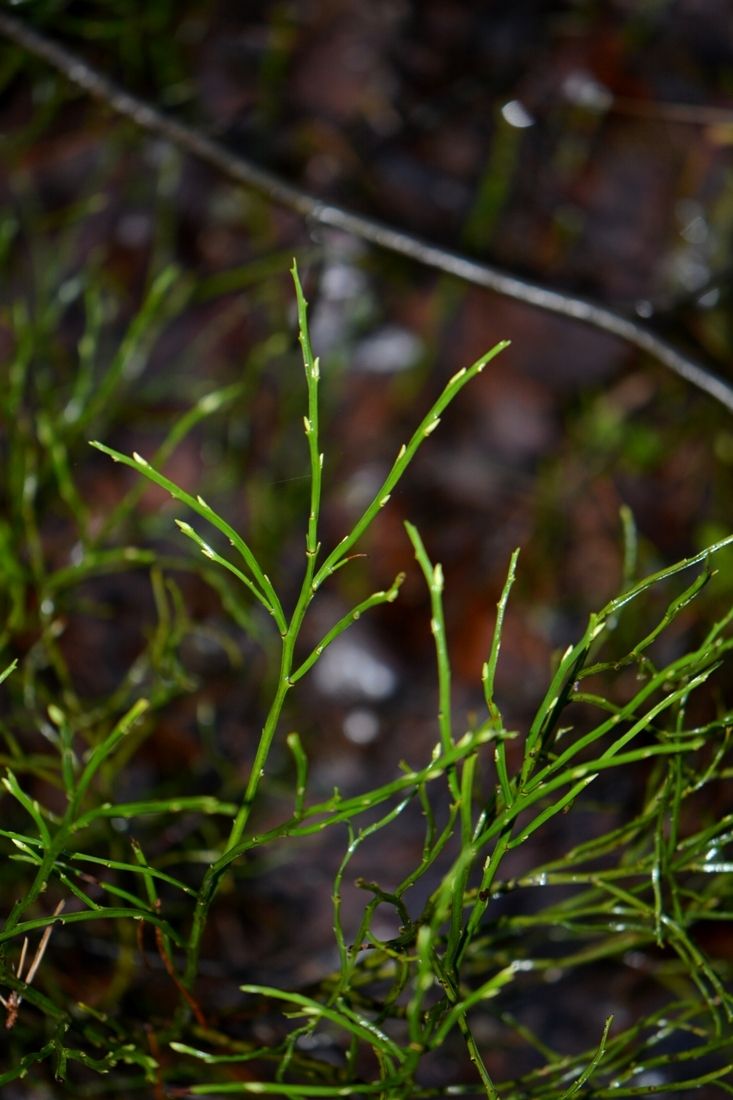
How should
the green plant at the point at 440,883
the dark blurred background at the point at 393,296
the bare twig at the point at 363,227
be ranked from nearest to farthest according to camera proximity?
the green plant at the point at 440,883, the bare twig at the point at 363,227, the dark blurred background at the point at 393,296

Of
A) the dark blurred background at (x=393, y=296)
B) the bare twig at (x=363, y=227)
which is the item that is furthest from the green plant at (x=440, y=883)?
the bare twig at (x=363, y=227)

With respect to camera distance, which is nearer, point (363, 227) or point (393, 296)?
point (363, 227)

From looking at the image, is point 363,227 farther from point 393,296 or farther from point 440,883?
point 440,883

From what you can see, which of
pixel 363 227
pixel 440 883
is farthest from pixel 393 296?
pixel 440 883

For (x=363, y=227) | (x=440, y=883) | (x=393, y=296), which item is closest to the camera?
(x=440, y=883)

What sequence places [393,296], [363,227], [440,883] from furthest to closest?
[393,296], [363,227], [440,883]

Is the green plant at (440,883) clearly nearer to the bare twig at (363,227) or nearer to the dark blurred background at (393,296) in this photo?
the dark blurred background at (393,296)

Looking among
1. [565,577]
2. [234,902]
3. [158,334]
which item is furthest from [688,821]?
[158,334]
